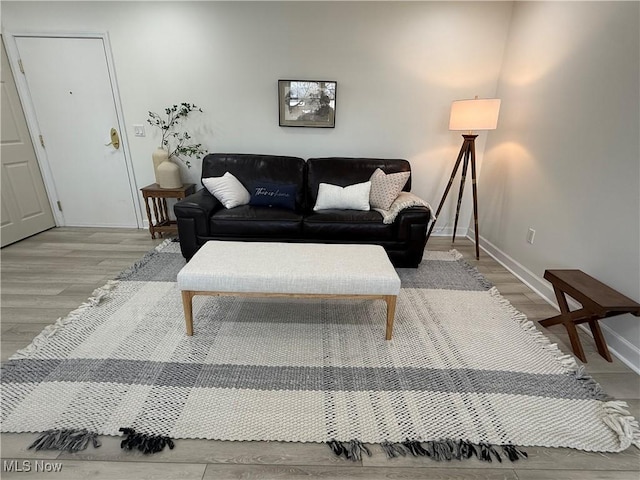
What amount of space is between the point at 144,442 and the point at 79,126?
3477mm

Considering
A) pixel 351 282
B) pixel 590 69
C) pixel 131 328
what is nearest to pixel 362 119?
pixel 590 69

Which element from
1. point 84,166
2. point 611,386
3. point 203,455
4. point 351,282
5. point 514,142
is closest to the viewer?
point 203,455

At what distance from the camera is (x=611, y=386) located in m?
1.58

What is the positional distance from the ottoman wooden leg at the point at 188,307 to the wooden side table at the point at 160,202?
5.80 ft

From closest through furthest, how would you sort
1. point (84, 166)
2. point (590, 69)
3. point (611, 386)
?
point (611, 386) < point (590, 69) < point (84, 166)

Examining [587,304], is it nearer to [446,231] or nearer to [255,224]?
[446,231]

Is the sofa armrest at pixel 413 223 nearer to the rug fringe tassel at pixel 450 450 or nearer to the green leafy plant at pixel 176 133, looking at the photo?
the rug fringe tassel at pixel 450 450

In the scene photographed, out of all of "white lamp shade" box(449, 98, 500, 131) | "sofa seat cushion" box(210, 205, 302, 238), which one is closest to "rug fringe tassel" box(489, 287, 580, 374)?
"white lamp shade" box(449, 98, 500, 131)

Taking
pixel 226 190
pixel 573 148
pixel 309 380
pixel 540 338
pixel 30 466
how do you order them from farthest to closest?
1. pixel 226 190
2. pixel 573 148
3. pixel 540 338
4. pixel 309 380
5. pixel 30 466

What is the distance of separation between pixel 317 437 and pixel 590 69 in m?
2.81

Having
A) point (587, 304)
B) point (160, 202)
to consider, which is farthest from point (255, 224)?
point (587, 304)

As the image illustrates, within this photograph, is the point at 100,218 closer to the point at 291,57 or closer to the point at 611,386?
the point at 291,57

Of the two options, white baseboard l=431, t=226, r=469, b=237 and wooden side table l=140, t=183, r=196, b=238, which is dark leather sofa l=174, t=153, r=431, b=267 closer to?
wooden side table l=140, t=183, r=196, b=238

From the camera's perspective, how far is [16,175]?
322cm
